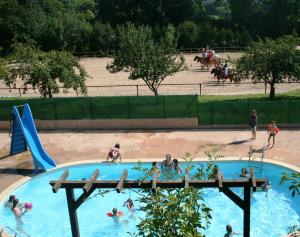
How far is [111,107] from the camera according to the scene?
25391 millimetres

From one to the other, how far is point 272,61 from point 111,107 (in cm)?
952

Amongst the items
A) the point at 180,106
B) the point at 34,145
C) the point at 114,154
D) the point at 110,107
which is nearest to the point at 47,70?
the point at 110,107

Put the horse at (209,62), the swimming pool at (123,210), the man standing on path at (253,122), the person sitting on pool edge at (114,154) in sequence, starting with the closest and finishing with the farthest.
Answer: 1. the swimming pool at (123,210)
2. the person sitting on pool edge at (114,154)
3. the man standing on path at (253,122)
4. the horse at (209,62)

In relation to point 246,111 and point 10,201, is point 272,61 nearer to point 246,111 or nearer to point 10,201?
point 246,111

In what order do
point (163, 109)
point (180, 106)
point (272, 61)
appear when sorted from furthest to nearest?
point (272, 61), point (163, 109), point (180, 106)

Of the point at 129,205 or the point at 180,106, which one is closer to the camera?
the point at 129,205

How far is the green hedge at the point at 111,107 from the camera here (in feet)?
81.1

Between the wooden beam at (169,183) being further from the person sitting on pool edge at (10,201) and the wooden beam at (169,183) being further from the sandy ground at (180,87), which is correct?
the sandy ground at (180,87)

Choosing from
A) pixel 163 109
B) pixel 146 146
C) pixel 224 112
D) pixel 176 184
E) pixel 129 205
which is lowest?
pixel 129 205

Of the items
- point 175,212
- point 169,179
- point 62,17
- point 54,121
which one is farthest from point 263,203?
point 62,17

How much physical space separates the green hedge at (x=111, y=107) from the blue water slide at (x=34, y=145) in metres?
4.29

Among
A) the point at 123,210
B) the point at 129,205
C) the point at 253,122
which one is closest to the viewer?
the point at 129,205

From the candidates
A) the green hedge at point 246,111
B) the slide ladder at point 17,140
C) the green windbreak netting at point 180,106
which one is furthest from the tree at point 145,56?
the slide ladder at point 17,140

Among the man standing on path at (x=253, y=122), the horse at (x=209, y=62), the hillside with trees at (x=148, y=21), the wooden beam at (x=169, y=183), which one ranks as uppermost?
the hillside with trees at (x=148, y=21)
